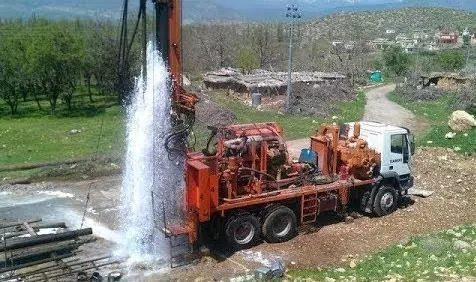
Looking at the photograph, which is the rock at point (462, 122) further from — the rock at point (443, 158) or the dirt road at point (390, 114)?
the dirt road at point (390, 114)

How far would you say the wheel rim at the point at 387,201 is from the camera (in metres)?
16.4

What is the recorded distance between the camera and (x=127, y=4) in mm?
12641

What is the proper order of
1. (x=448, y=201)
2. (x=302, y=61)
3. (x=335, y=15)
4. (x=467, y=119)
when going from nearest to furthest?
(x=448, y=201), (x=467, y=119), (x=302, y=61), (x=335, y=15)

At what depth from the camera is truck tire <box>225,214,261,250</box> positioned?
13.6m

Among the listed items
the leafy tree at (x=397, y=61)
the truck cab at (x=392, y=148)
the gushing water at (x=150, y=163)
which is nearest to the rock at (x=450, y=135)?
the truck cab at (x=392, y=148)

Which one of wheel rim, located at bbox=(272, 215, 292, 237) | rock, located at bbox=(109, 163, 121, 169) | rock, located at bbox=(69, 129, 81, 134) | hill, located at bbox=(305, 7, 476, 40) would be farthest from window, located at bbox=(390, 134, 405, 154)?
hill, located at bbox=(305, 7, 476, 40)

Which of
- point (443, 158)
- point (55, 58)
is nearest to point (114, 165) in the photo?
point (443, 158)

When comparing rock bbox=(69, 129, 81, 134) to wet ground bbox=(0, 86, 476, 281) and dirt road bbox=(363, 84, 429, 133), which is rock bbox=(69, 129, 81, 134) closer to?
wet ground bbox=(0, 86, 476, 281)

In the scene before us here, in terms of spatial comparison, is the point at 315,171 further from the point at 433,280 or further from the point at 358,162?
the point at 433,280

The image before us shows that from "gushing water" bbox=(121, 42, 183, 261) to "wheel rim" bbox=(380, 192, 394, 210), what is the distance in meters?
6.35

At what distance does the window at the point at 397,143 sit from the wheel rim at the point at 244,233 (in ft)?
17.0

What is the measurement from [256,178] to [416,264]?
4344 millimetres

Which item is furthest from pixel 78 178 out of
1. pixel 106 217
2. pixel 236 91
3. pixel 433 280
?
pixel 236 91

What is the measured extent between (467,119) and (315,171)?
14.2 metres
